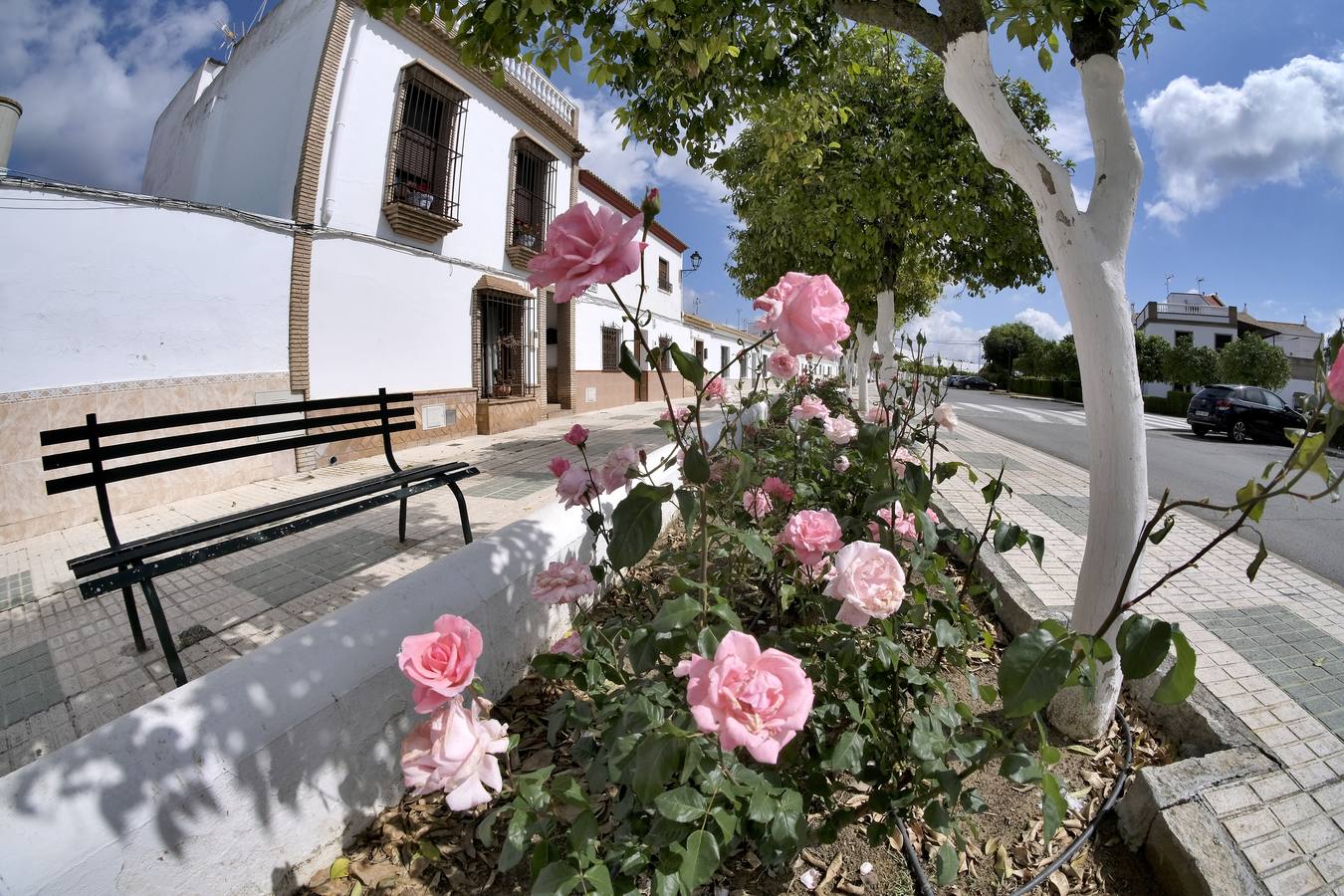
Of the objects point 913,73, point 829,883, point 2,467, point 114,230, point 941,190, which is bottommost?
point 829,883

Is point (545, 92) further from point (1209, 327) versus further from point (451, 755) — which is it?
point (1209, 327)

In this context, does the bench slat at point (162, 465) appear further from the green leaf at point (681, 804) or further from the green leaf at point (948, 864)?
the green leaf at point (948, 864)

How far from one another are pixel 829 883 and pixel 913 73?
385 inches

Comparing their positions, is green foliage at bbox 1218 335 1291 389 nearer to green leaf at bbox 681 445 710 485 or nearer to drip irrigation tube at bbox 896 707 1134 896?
drip irrigation tube at bbox 896 707 1134 896

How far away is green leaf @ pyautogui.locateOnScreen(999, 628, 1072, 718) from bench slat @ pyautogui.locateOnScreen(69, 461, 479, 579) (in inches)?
104

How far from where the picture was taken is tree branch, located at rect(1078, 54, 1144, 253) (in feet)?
6.20

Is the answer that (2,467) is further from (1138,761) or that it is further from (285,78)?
(1138,761)

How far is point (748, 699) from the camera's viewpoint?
82cm

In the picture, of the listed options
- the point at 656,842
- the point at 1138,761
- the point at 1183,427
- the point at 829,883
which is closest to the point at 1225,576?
the point at 1138,761

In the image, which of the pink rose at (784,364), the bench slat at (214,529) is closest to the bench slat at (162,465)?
the bench slat at (214,529)

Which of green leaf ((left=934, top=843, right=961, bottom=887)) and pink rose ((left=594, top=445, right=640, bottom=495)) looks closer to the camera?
green leaf ((left=934, top=843, right=961, bottom=887))

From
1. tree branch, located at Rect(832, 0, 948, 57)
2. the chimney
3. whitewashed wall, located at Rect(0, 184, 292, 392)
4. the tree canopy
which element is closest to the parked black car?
the tree canopy

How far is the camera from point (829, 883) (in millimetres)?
1390

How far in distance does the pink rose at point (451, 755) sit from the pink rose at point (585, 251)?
0.73m
